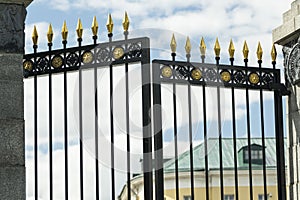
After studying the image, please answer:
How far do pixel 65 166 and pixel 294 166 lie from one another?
9.16 ft

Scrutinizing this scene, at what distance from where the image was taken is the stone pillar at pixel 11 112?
7000 mm

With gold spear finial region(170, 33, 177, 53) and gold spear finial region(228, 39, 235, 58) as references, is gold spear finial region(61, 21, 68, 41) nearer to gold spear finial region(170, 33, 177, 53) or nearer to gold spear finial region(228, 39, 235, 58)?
gold spear finial region(170, 33, 177, 53)

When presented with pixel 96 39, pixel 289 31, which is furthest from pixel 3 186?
pixel 289 31

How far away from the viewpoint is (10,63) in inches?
284

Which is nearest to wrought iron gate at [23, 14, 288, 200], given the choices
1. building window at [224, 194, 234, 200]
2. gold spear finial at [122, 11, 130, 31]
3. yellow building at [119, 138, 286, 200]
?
gold spear finial at [122, 11, 130, 31]

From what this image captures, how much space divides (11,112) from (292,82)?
13.6 feet

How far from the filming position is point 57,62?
9344 millimetres

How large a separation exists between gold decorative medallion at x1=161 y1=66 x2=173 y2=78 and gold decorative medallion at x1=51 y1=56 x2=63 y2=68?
115 cm

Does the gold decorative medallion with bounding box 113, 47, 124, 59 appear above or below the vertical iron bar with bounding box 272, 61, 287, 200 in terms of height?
above

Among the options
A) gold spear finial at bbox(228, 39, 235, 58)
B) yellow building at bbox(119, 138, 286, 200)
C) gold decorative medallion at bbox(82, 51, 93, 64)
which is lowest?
yellow building at bbox(119, 138, 286, 200)

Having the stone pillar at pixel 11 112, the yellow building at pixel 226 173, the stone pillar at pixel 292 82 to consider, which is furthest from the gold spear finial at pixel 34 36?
the yellow building at pixel 226 173

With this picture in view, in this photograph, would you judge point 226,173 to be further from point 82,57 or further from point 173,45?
point 82,57

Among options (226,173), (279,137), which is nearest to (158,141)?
(279,137)

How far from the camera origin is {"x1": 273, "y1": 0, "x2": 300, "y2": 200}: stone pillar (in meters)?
9.88
